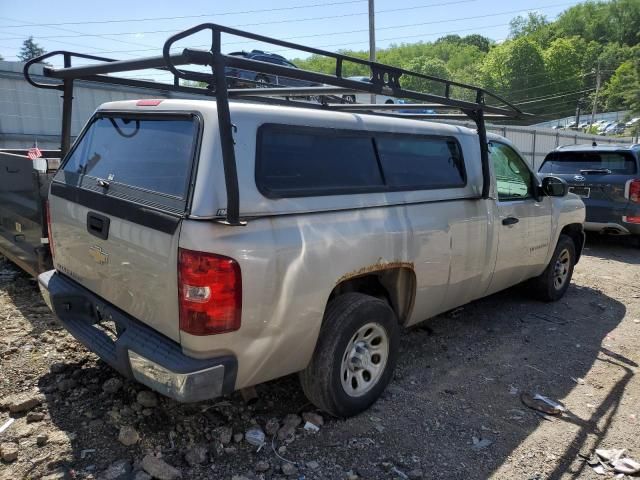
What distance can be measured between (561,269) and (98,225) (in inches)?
197

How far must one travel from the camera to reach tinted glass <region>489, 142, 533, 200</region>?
4418mm

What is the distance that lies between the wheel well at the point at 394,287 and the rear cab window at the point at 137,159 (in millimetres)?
1387

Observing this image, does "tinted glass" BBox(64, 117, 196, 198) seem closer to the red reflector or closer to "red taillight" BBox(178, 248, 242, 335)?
the red reflector

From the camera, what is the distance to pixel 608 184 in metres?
8.09

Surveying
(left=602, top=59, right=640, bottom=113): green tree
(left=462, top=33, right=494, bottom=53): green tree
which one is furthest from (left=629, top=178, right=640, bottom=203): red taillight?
(left=462, top=33, right=494, bottom=53): green tree

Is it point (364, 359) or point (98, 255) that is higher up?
point (98, 255)

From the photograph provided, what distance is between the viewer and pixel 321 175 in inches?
→ 116

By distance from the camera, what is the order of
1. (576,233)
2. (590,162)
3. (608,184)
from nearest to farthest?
(576,233) < (608,184) < (590,162)

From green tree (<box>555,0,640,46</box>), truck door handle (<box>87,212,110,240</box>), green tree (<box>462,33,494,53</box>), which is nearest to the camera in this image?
truck door handle (<box>87,212,110,240</box>)

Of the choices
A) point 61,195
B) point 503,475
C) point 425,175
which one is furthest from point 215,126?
point 503,475

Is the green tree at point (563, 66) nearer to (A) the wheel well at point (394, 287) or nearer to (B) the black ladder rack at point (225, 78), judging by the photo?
(B) the black ladder rack at point (225, 78)

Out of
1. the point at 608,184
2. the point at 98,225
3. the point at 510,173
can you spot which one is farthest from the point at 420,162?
the point at 608,184

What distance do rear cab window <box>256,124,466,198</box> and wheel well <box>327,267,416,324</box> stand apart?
596 millimetres

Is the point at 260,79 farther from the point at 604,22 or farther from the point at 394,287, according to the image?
the point at 604,22
